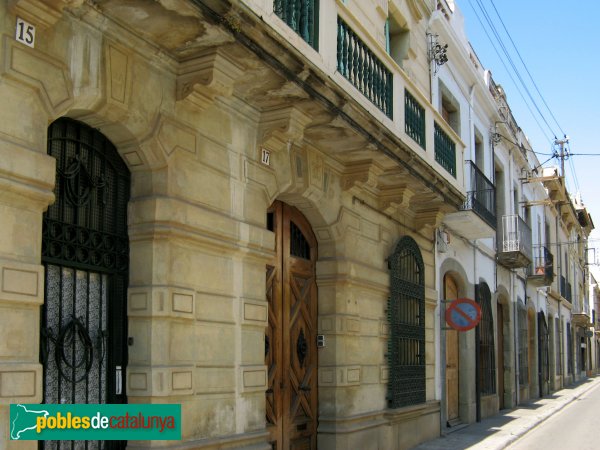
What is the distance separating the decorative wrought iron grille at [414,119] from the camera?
10.9 metres

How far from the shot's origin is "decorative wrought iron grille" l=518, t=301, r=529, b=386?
74.3ft

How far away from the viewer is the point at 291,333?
9391mm

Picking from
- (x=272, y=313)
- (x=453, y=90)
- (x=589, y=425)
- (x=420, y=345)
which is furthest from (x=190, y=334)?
(x=589, y=425)

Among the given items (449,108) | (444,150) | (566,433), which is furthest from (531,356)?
(444,150)

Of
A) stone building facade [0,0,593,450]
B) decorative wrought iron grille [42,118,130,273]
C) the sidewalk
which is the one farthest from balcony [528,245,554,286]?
decorative wrought iron grille [42,118,130,273]

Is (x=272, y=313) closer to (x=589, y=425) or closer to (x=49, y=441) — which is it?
(x=49, y=441)

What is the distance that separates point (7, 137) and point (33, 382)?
163 centimetres

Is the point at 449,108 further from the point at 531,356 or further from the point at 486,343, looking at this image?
the point at 531,356

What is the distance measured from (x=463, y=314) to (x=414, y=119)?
3.77m

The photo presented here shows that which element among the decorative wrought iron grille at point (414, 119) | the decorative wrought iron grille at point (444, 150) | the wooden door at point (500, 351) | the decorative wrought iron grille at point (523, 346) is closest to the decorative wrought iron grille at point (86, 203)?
the decorative wrought iron grille at point (414, 119)

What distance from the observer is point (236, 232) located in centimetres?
743

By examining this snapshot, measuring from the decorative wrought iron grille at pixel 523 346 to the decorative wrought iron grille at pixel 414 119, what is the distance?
12.9 m

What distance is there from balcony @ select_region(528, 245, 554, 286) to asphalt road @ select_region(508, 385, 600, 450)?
15.7 feet

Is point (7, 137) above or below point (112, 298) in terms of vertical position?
above
